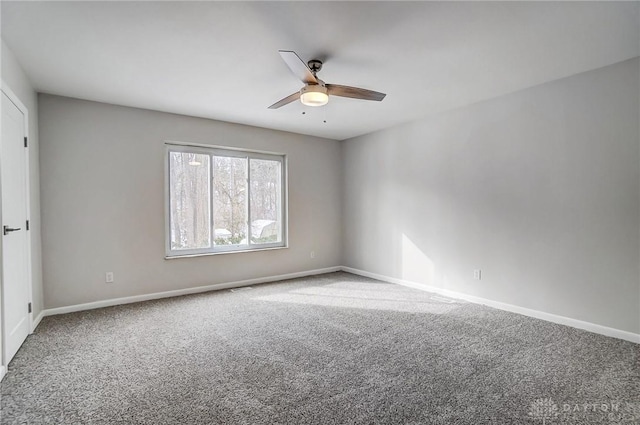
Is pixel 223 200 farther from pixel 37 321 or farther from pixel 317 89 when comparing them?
pixel 317 89

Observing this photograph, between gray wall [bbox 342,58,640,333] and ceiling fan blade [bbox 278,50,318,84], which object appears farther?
gray wall [bbox 342,58,640,333]

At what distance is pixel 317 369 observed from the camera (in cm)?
244

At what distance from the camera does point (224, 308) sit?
3918mm

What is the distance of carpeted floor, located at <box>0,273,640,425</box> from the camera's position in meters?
1.93

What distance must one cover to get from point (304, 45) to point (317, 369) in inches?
99.7

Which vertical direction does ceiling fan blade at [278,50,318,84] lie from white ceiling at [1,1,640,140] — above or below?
below

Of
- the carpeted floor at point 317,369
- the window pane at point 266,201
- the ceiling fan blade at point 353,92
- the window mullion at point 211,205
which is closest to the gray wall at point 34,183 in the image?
the carpeted floor at point 317,369

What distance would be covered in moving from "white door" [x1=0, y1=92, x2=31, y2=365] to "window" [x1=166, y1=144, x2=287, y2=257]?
1.59 m

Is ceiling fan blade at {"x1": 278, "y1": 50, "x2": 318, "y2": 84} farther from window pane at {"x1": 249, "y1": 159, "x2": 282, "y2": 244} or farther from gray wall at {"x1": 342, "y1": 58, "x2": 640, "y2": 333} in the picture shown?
window pane at {"x1": 249, "y1": 159, "x2": 282, "y2": 244}

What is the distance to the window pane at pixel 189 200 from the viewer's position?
4523 mm

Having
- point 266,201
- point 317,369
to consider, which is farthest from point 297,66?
point 266,201

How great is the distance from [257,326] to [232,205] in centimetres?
226

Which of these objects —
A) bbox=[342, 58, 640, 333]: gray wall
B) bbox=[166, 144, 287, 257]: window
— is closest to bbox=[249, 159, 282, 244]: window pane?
bbox=[166, 144, 287, 257]: window

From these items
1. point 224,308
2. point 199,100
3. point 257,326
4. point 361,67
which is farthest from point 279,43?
point 224,308
